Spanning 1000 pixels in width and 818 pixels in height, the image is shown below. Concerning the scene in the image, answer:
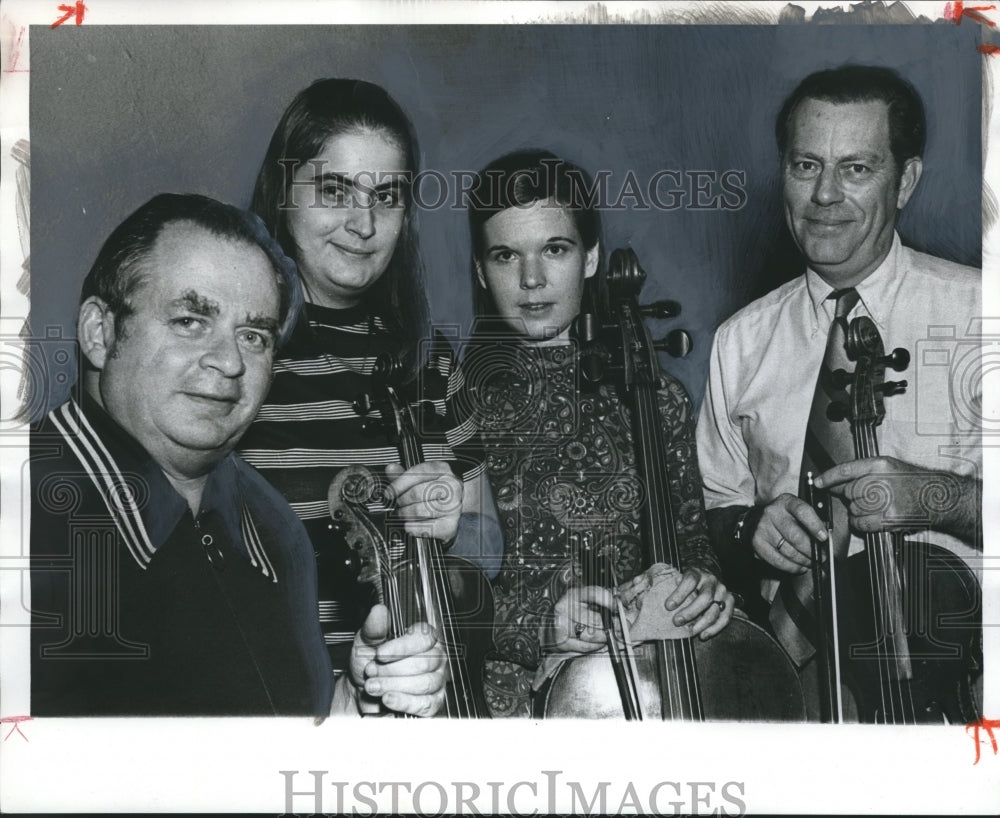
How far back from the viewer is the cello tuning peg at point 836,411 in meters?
2.89

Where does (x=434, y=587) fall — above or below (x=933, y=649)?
above

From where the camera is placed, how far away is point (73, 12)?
2961 millimetres

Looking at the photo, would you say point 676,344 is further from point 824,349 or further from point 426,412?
point 426,412

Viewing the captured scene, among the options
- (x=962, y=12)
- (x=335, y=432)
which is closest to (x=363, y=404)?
(x=335, y=432)

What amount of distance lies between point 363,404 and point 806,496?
129cm

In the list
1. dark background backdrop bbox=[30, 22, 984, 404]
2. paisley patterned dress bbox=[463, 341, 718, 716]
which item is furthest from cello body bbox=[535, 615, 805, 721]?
dark background backdrop bbox=[30, 22, 984, 404]

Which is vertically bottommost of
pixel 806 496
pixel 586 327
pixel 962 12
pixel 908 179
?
pixel 806 496

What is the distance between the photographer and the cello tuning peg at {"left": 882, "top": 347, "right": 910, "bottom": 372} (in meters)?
2.89

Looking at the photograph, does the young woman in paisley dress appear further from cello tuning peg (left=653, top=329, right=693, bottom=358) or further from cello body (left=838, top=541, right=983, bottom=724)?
cello body (left=838, top=541, right=983, bottom=724)

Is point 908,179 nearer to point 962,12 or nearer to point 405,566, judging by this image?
point 962,12

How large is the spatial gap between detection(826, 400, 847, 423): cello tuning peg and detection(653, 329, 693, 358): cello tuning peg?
1.43 ft

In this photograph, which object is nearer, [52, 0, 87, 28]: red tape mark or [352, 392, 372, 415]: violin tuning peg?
[352, 392, 372, 415]: violin tuning peg

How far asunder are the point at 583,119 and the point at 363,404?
3.39 feet

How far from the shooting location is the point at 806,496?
2908mm
